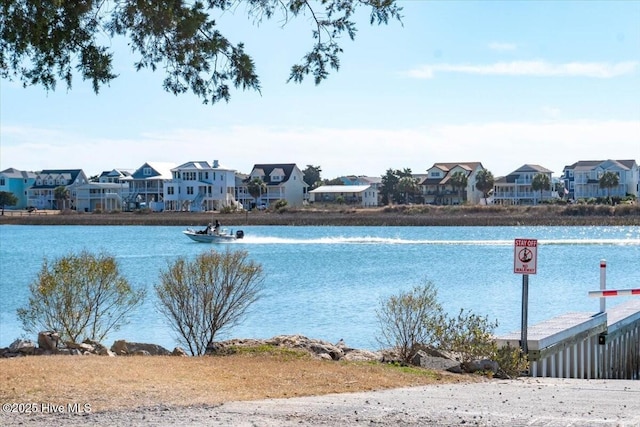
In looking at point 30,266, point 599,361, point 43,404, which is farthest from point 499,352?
point 30,266

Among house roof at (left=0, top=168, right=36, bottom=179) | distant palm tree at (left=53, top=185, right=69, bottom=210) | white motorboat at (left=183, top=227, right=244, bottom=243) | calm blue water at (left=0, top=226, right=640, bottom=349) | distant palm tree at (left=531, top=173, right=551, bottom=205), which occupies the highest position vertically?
house roof at (left=0, top=168, right=36, bottom=179)

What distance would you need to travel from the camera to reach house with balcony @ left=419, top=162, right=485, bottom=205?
150m

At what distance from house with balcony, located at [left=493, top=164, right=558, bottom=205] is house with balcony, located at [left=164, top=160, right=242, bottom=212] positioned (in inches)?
1610

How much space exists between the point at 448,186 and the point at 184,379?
457ft

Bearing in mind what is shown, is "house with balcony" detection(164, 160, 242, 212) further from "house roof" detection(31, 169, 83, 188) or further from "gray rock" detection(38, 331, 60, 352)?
"gray rock" detection(38, 331, 60, 352)

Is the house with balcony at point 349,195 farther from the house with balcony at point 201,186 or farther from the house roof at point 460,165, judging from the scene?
the house with balcony at point 201,186

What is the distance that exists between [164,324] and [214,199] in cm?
11005

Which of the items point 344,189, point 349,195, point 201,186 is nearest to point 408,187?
point 349,195

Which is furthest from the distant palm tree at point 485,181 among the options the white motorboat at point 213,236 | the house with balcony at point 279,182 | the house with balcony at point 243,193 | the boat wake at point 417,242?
the white motorboat at point 213,236

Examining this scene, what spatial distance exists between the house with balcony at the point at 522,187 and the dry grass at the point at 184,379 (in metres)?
138

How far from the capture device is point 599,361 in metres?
19.6

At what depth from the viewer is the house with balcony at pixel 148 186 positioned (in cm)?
14650

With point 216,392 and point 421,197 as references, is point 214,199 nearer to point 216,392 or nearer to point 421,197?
point 421,197

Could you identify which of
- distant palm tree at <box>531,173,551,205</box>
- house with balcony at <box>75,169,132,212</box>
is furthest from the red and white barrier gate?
house with balcony at <box>75,169,132,212</box>
